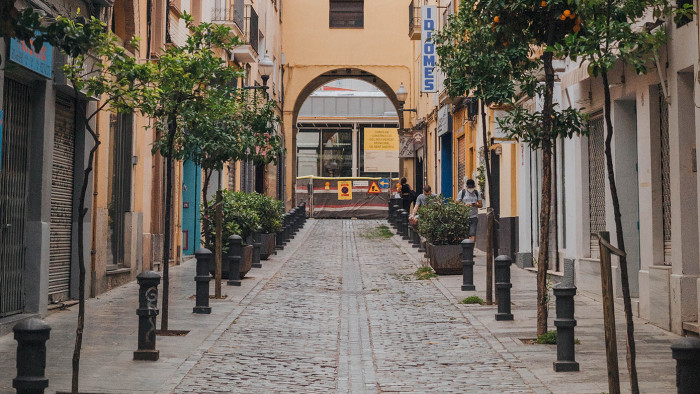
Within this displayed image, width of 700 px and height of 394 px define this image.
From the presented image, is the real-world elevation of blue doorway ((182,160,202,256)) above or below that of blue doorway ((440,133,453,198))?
below

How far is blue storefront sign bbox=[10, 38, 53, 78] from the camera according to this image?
406 inches

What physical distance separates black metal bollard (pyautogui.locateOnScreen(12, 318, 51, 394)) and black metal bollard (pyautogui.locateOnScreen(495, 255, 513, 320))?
676 centimetres

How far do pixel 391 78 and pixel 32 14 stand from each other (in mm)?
35676

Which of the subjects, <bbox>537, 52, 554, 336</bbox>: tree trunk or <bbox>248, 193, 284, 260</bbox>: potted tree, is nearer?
<bbox>537, 52, 554, 336</bbox>: tree trunk

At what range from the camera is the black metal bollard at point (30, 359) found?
5.52 m

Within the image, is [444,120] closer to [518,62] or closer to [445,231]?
[445,231]

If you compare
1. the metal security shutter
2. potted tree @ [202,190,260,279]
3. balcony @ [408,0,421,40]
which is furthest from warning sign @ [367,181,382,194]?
the metal security shutter

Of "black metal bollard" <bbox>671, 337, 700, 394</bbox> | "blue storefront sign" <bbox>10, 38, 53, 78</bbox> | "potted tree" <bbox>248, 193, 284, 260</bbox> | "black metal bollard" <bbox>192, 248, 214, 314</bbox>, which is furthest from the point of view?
"potted tree" <bbox>248, 193, 284, 260</bbox>

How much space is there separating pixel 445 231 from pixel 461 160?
12661mm

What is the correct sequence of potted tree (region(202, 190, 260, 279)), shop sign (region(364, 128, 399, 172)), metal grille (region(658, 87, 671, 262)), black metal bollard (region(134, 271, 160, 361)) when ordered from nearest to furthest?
black metal bollard (region(134, 271, 160, 361)) → metal grille (region(658, 87, 671, 262)) → potted tree (region(202, 190, 260, 279)) → shop sign (region(364, 128, 399, 172))

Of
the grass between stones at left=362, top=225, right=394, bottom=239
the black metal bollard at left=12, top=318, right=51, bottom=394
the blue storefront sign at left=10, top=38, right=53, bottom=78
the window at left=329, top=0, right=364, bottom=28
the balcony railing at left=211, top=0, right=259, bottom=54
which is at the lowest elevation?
the black metal bollard at left=12, top=318, right=51, bottom=394

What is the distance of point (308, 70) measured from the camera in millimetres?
41156

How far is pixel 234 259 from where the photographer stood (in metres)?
15.0

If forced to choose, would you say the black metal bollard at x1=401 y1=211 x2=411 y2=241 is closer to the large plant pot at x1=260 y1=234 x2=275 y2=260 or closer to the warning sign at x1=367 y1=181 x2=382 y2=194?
the large plant pot at x1=260 y1=234 x2=275 y2=260
